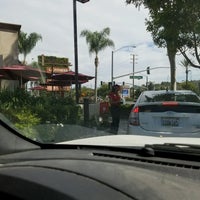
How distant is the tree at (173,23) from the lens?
15.5m

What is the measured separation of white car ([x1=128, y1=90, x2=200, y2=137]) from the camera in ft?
26.2

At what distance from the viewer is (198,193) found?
1.89m

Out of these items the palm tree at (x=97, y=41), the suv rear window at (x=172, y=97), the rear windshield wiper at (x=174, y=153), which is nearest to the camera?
the rear windshield wiper at (x=174, y=153)

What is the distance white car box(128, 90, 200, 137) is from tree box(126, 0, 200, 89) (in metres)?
6.02

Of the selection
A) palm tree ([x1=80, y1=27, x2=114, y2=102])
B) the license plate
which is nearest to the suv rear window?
the license plate

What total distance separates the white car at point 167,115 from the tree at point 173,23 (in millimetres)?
6016

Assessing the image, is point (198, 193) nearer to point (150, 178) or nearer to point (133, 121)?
point (150, 178)

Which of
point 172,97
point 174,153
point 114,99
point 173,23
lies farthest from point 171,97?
point 173,23

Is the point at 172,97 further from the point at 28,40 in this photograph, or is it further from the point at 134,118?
the point at 28,40

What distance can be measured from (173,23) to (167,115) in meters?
9.03

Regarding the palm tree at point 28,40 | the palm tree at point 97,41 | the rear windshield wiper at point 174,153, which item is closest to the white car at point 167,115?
the palm tree at point 97,41

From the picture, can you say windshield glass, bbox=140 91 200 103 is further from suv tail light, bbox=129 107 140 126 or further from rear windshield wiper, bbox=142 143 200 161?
rear windshield wiper, bbox=142 143 200 161

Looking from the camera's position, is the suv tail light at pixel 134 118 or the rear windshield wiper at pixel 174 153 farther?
the suv tail light at pixel 134 118

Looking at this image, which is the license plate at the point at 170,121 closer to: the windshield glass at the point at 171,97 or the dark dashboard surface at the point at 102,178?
the windshield glass at the point at 171,97
